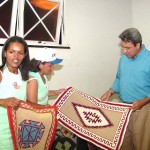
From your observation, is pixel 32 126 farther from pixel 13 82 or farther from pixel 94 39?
pixel 94 39

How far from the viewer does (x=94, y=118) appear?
2.19 m

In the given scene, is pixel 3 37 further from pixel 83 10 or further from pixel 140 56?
pixel 140 56

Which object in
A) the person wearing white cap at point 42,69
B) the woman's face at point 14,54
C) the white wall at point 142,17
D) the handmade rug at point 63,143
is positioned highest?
the white wall at point 142,17

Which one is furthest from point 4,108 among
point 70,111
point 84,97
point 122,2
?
point 122,2

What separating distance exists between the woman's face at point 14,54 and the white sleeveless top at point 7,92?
64 millimetres

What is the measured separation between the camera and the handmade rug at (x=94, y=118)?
6.82ft

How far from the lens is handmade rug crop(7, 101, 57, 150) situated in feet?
5.22

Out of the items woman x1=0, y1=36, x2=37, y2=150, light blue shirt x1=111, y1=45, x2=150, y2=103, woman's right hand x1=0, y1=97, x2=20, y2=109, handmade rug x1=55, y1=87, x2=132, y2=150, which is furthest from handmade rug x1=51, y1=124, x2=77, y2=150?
woman's right hand x1=0, y1=97, x2=20, y2=109

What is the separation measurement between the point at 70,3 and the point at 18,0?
633mm

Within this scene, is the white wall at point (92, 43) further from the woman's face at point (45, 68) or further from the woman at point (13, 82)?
the woman at point (13, 82)

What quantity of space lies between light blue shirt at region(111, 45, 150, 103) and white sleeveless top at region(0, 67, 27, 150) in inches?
44.1

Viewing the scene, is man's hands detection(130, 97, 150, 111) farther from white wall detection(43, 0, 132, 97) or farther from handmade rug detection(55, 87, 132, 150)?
white wall detection(43, 0, 132, 97)

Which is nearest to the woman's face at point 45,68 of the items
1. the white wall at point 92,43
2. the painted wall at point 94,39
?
the painted wall at point 94,39

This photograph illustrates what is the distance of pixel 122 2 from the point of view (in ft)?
10.8
